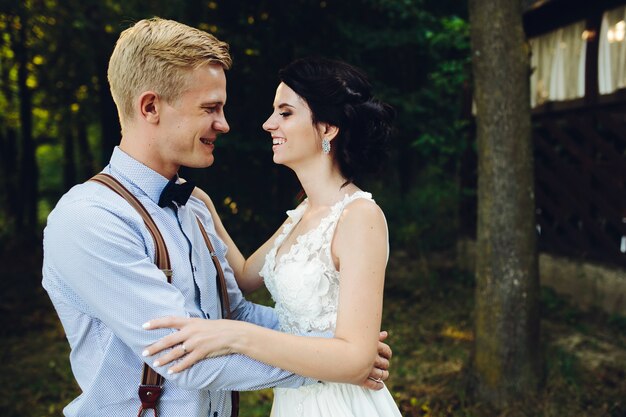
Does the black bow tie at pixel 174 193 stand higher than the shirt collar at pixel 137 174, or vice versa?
the shirt collar at pixel 137 174

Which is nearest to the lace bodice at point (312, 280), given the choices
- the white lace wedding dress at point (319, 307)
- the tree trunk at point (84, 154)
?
the white lace wedding dress at point (319, 307)

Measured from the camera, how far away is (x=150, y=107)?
2.09 m

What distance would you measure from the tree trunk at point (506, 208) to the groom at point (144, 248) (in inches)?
105

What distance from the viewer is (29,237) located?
13297 mm

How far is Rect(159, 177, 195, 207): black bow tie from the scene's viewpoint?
213cm

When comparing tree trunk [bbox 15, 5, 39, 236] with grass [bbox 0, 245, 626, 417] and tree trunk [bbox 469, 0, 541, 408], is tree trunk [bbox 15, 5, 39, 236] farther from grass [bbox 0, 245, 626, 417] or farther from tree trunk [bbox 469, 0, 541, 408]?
tree trunk [bbox 469, 0, 541, 408]

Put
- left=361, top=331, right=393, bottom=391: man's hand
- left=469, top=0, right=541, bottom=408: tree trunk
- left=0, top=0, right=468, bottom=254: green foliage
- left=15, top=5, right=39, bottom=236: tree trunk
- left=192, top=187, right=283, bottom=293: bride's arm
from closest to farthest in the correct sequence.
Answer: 1. left=361, top=331, right=393, bottom=391: man's hand
2. left=192, top=187, right=283, bottom=293: bride's arm
3. left=469, top=0, right=541, bottom=408: tree trunk
4. left=0, top=0, right=468, bottom=254: green foliage
5. left=15, top=5, right=39, bottom=236: tree trunk

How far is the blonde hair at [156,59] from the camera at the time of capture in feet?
6.66

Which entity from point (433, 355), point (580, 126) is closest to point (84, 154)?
point (580, 126)

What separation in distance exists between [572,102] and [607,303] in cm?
300

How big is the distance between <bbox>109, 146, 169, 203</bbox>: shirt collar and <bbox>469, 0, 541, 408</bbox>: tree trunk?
323 cm

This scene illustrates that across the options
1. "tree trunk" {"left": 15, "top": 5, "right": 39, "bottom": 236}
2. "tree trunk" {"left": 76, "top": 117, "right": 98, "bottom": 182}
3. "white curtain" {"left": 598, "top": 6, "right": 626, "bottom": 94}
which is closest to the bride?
"white curtain" {"left": 598, "top": 6, "right": 626, "bottom": 94}

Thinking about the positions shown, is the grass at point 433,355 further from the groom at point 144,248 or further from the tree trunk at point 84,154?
the tree trunk at point 84,154

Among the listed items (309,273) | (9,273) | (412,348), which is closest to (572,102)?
(412,348)
